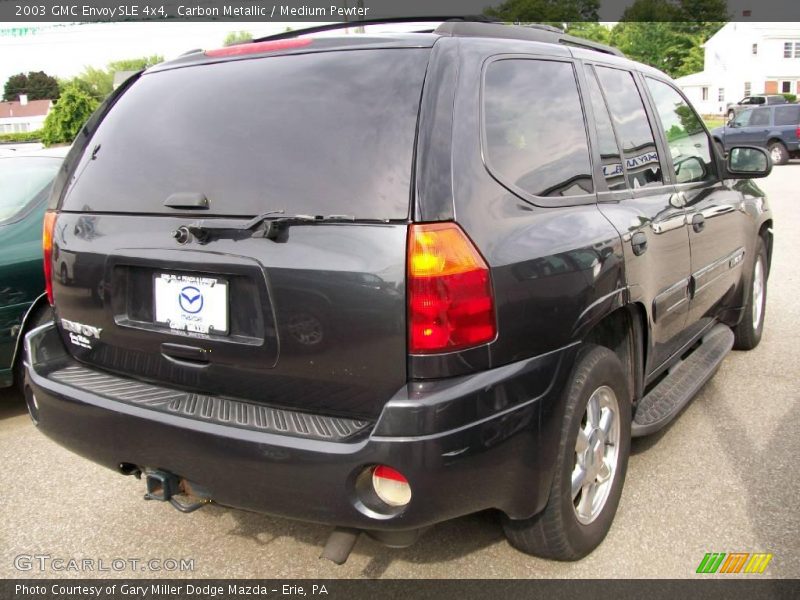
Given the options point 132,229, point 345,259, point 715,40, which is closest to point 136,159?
point 132,229

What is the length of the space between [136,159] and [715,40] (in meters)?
67.7

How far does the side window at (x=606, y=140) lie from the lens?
301cm

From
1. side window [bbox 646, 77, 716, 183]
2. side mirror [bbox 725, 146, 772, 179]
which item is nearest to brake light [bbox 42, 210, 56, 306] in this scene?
side window [bbox 646, 77, 716, 183]

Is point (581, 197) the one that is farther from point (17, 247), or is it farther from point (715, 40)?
point (715, 40)

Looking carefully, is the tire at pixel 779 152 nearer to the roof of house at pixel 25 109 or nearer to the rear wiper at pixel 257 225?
the rear wiper at pixel 257 225

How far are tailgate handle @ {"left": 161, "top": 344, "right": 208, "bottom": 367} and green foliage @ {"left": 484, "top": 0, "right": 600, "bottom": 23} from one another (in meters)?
75.7

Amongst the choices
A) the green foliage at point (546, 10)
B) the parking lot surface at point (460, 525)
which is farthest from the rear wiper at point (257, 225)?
the green foliage at point (546, 10)

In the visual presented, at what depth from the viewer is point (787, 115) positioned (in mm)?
22156

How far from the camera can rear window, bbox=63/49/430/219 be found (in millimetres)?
2135

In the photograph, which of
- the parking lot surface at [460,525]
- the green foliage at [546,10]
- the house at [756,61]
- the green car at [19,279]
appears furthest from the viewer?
the green foliage at [546,10]

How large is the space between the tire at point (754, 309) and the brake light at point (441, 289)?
3485mm

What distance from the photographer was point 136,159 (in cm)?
260

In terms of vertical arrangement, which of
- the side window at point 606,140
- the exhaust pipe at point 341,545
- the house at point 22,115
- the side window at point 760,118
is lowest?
the exhaust pipe at point 341,545

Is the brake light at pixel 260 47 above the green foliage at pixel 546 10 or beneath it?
beneath
